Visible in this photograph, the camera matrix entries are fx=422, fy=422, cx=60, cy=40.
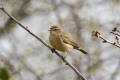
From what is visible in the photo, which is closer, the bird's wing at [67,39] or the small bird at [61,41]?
the small bird at [61,41]

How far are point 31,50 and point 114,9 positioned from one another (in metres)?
2.82

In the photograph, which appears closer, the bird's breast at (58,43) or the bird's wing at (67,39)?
the bird's breast at (58,43)

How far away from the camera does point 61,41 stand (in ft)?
24.6

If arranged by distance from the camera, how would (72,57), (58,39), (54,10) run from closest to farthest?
1. (58,39)
2. (72,57)
3. (54,10)

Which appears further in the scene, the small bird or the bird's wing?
the bird's wing

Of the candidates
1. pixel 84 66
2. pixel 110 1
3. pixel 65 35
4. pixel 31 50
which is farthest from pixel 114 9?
pixel 65 35

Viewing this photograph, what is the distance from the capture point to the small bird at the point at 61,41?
729 centimetres

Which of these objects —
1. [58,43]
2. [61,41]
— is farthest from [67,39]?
[58,43]

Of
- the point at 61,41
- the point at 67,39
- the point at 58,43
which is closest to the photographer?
the point at 58,43

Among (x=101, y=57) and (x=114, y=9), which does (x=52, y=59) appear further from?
(x=114, y=9)

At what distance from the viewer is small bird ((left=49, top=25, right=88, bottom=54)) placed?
729cm

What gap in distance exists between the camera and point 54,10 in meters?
12.6

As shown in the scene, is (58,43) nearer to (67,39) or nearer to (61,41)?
(61,41)

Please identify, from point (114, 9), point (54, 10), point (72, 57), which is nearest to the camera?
point (72, 57)
